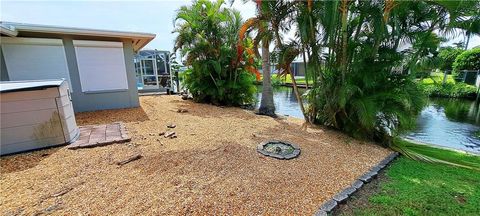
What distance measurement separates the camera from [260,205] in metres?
2.49

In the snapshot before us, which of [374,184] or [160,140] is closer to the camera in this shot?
[374,184]

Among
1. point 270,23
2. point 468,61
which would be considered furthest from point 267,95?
point 468,61

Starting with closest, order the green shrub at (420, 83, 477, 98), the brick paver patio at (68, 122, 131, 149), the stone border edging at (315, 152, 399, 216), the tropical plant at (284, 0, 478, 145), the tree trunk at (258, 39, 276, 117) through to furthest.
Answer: the stone border edging at (315, 152, 399, 216) → the brick paver patio at (68, 122, 131, 149) → the tropical plant at (284, 0, 478, 145) → the tree trunk at (258, 39, 276, 117) → the green shrub at (420, 83, 477, 98)

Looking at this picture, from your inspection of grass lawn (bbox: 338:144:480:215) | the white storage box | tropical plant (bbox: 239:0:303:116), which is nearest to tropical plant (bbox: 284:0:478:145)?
tropical plant (bbox: 239:0:303:116)

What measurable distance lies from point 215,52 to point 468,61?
1941cm

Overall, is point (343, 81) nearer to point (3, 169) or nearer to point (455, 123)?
point (3, 169)

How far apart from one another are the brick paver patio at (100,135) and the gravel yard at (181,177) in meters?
0.16

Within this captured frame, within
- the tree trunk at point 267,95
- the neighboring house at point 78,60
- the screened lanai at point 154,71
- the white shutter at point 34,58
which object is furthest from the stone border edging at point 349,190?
the screened lanai at point 154,71

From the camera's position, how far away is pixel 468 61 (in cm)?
1648

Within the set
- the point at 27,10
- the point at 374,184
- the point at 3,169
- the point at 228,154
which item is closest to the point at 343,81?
the point at 374,184

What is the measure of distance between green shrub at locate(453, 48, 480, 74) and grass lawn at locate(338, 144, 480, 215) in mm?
18071

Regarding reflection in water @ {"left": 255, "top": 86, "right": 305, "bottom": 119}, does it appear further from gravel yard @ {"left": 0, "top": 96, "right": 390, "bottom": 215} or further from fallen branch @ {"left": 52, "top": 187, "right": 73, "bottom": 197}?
fallen branch @ {"left": 52, "top": 187, "right": 73, "bottom": 197}

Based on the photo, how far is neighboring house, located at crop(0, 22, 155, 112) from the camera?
5547 millimetres

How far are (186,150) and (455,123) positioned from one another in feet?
35.6
